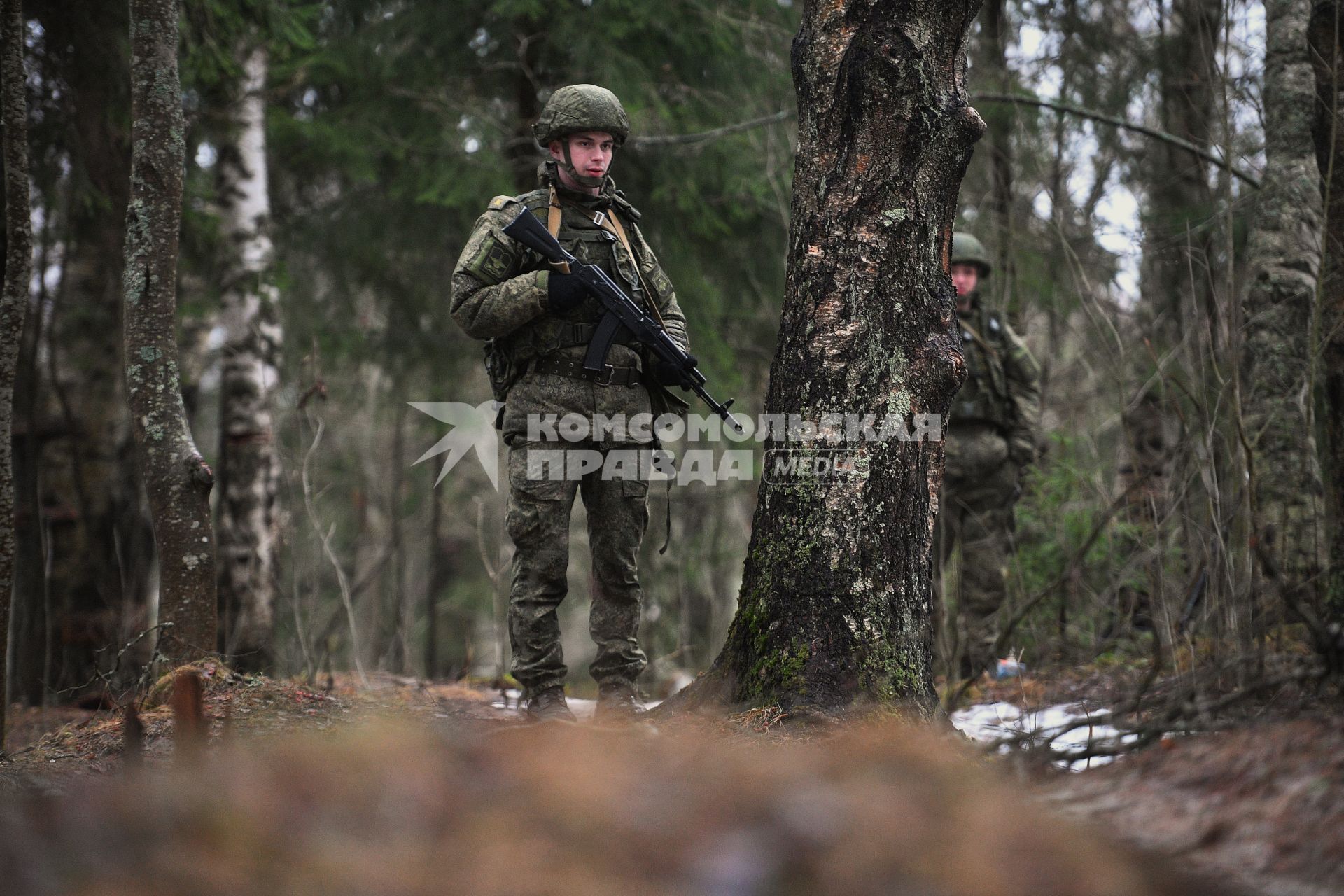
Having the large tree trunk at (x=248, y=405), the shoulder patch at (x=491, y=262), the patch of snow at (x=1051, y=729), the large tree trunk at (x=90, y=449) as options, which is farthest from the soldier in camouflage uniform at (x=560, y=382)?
the large tree trunk at (x=90, y=449)

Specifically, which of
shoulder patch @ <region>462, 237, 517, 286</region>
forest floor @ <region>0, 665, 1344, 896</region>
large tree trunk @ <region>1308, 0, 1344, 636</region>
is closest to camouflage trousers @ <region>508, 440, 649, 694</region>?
forest floor @ <region>0, 665, 1344, 896</region>

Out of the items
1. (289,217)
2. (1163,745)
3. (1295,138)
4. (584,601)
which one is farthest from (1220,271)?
(584,601)

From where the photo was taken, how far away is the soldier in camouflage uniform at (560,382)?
4.14 m

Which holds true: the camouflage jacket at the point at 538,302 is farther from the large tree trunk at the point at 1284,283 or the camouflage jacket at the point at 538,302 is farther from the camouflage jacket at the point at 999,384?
the large tree trunk at the point at 1284,283

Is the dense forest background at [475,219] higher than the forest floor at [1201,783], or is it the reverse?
the dense forest background at [475,219]

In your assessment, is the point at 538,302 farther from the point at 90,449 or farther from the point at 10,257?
the point at 90,449

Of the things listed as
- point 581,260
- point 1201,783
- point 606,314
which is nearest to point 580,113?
point 581,260

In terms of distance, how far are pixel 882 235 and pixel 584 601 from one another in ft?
41.9

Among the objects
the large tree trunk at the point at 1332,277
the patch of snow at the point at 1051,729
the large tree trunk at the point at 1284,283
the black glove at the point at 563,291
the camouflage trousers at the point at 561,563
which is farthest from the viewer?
the large tree trunk at the point at 1284,283

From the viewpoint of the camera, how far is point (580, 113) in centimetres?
415

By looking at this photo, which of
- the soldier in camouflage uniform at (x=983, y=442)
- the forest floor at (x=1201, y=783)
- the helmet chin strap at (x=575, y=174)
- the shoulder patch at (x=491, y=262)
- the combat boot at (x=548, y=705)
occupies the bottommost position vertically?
the combat boot at (x=548, y=705)

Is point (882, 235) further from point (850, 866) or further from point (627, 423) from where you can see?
point (850, 866)

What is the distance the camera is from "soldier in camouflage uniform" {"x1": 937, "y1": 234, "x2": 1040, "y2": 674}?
6.61m

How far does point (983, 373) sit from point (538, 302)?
3.59m
